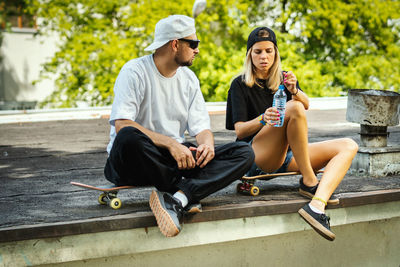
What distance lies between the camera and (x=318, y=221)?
3.25 m

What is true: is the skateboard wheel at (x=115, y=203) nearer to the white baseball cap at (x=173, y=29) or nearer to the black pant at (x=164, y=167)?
the black pant at (x=164, y=167)

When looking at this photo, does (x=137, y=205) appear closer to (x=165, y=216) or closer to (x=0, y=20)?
(x=165, y=216)

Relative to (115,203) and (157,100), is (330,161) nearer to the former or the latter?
(157,100)

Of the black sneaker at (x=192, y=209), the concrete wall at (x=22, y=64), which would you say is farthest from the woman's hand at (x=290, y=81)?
the concrete wall at (x=22, y=64)

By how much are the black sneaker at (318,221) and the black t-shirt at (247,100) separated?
0.77m

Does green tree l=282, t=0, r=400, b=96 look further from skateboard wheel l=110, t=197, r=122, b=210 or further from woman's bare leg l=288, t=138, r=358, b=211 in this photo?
skateboard wheel l=110, t=197, r=122, b=210

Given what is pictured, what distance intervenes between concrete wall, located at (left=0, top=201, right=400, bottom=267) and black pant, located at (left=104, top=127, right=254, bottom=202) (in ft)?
0.86

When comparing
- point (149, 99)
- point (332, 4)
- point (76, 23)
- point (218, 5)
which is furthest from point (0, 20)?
point (149, 99)

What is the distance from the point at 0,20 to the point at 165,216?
16.2 metres

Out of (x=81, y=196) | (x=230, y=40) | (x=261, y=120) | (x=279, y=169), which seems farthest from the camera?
(x=230, y=40)

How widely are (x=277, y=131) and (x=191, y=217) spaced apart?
0.91m

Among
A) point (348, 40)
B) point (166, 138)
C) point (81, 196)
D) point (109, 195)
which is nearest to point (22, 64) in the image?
point (348, 40)

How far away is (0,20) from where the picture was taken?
1703 cm

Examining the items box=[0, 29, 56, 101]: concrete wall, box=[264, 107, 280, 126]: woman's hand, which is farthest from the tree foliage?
box=[264, 107, 280, 126]: woman's hand
